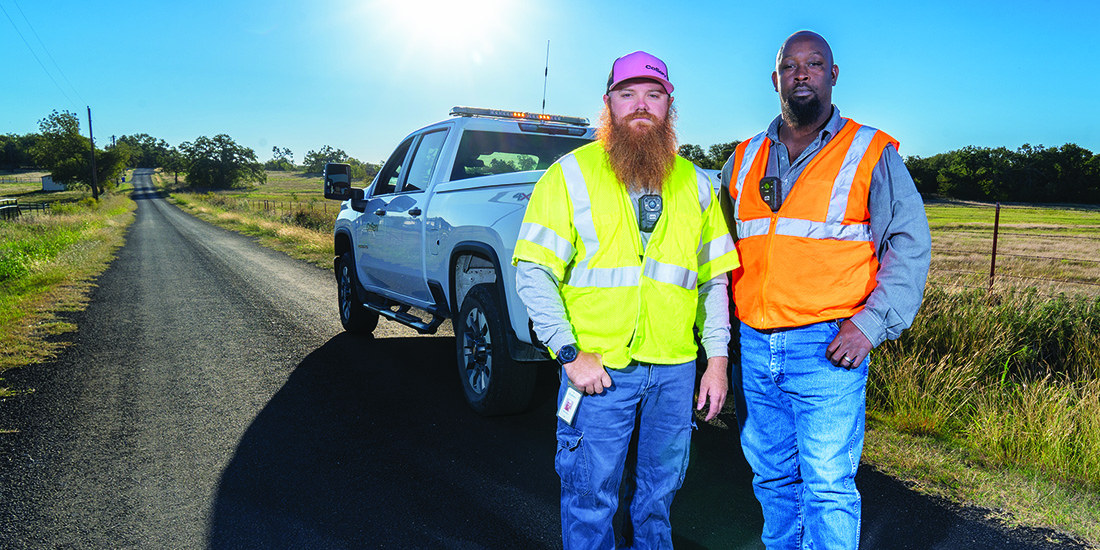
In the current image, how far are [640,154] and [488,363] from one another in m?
2.51

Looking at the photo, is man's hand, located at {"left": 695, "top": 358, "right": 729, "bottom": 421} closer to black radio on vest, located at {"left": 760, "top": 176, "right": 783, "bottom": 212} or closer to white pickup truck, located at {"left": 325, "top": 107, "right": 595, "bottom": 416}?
black radio on vest, located at {"left": 760, "top": 176, "right": 783, "bottom": 212}

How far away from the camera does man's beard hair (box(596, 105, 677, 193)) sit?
2.13 m

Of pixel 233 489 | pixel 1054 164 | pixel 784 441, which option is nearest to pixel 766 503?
pixel 784 441

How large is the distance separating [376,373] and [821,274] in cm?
423

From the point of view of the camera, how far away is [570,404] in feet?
6.88

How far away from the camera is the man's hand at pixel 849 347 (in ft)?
6.85

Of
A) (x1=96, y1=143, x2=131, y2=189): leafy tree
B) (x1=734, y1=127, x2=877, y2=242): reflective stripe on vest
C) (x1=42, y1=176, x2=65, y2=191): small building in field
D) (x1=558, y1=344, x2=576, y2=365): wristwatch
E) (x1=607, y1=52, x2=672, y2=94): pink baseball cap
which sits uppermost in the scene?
(x1=96, y1=143, x2=131, y2=189): leafy tree

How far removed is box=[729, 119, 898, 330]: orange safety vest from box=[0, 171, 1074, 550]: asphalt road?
4.21ft

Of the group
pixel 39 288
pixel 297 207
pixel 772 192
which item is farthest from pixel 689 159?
pixel 297 207

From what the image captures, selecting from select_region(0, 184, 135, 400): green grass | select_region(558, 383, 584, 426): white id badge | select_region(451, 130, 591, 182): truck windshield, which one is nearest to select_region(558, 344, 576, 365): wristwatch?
select_region(558, 383, 584, 426): white id badge

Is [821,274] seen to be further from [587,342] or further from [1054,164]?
[1054,164]

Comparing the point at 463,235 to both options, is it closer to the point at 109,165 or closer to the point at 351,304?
the point at 351,304

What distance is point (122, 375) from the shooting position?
550 cm

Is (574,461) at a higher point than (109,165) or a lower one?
lower
